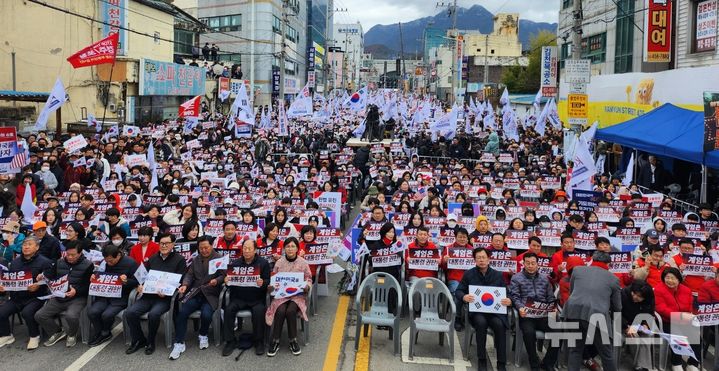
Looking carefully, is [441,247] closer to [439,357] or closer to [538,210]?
[439,357]

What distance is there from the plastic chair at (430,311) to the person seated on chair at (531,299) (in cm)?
79

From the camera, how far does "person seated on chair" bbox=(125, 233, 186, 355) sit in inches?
289

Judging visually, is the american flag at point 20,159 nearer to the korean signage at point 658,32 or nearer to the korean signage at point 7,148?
the korean signage at point 7,148

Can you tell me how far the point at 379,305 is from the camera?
26.0 feet

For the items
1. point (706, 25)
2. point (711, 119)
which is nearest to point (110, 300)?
point (711, 119)

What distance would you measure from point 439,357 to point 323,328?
178cm

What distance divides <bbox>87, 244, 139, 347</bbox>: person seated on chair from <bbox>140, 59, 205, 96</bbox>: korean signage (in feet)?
90.6

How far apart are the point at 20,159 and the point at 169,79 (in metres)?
24.5

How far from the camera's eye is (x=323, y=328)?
8312mm

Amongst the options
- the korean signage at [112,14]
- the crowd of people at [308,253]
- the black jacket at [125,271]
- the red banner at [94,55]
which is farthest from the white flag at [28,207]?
the korean signage at [112,14]

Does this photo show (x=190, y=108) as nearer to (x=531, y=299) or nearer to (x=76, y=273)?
(x=76, y=273)

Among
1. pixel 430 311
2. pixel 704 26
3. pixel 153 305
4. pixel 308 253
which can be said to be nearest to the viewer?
pixel 153 305

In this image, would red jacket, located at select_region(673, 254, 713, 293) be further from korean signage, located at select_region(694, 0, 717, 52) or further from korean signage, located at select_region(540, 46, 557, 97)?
korean signage, located at select_region(540, 46, 557, 97)

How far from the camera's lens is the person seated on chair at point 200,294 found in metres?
7.42
